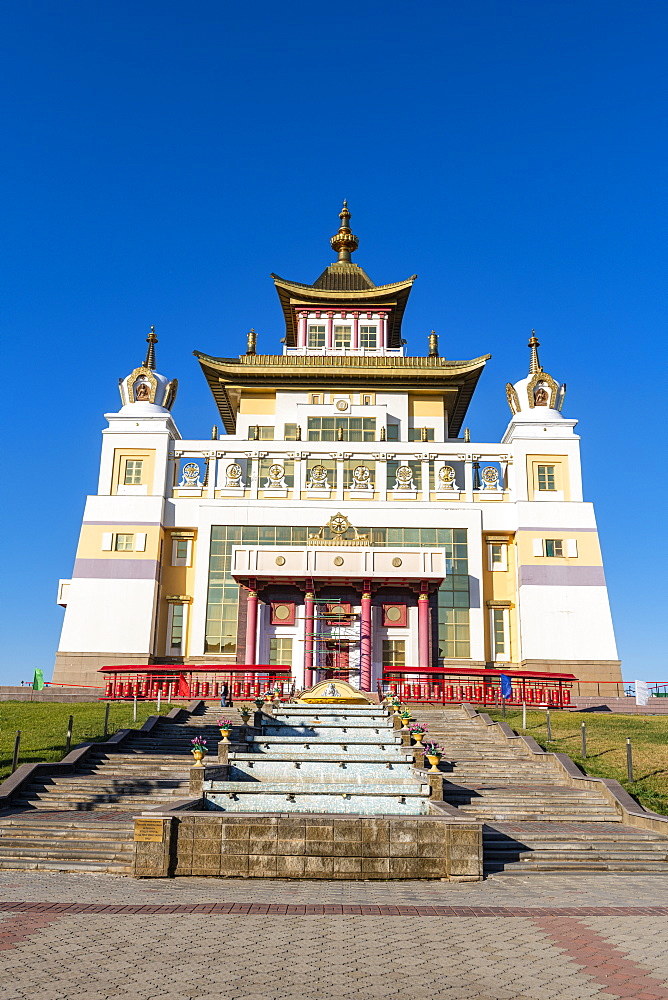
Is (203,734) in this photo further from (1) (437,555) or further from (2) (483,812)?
(1) (437,555)

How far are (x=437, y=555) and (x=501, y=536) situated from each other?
6.00 meters

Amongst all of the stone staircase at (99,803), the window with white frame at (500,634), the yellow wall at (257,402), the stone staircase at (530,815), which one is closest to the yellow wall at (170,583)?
the yellow wall at (257,402)

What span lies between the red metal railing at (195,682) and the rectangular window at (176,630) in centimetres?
455

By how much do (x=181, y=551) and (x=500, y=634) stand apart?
16067mm

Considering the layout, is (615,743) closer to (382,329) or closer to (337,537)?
(337,537)

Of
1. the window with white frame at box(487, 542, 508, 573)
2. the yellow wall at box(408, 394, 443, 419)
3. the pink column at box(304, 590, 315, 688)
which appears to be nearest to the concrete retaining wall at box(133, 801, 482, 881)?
the pink column at box(304, 590, 315, 688)

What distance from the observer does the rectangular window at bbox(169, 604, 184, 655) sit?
1543 inches

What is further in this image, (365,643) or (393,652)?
(393,652)

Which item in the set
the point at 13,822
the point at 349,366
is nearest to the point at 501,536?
the point at 349,366

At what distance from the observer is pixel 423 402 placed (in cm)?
4562

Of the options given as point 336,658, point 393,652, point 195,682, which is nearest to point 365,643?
point 336,658

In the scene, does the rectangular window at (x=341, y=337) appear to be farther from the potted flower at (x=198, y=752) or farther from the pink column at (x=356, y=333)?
the potted flower at (x=198, y=752)

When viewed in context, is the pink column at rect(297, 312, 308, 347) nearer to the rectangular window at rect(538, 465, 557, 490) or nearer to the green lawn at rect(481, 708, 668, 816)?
the rectangular window at rect(538, 465, 557, 490)

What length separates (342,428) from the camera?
43594 millimetres
